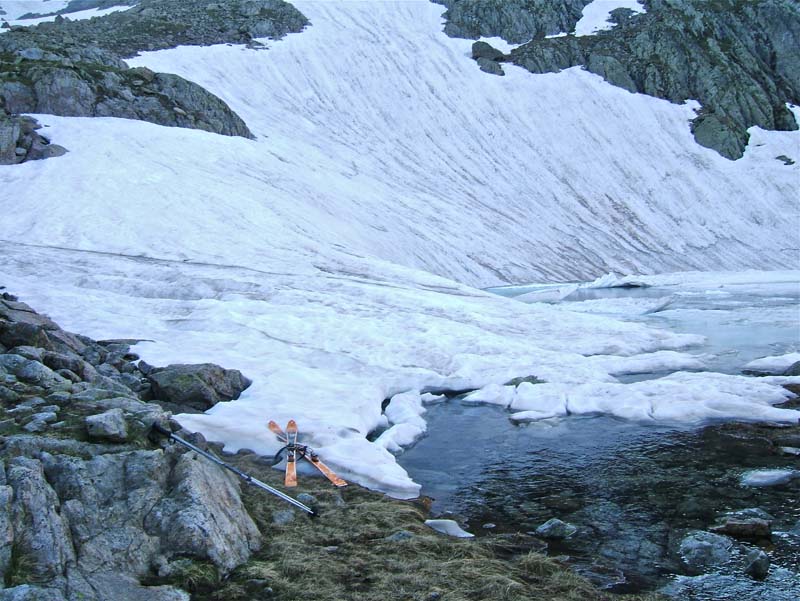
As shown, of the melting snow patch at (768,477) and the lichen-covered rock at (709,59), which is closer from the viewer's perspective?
the melting snow patch at (768,477)

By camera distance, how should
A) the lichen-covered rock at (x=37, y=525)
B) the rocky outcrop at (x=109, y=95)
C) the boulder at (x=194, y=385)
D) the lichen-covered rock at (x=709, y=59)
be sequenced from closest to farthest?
1. the lichen-covered rock at (x=37, y=525)
2. the boulder at (x=194, y=385)
3. the rocky outcrop at (x=109, y=95)
4. the lichen-covered rock at (x=709, y=59)

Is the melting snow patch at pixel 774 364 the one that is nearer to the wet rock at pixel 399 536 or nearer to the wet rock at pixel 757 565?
the wet rock at pixel 757 565

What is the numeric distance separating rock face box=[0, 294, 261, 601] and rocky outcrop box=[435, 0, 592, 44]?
7878 centimetres

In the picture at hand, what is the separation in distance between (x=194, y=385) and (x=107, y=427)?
6005 mm

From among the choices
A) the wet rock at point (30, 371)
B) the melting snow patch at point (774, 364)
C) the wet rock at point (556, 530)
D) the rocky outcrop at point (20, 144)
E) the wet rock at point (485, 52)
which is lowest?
the wet rock at point (556, 530)

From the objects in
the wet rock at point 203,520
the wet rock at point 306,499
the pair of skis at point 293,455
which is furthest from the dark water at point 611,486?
the wet rock at point 203,520

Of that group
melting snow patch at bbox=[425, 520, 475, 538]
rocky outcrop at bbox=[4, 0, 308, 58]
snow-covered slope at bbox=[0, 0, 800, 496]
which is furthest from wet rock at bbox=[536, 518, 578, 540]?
rocky outcrop at bbox=[4, 0, 308, 58]

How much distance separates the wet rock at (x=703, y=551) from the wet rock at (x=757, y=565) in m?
0.28

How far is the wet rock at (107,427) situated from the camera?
8.09 m

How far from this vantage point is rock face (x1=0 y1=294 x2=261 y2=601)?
6.12 m

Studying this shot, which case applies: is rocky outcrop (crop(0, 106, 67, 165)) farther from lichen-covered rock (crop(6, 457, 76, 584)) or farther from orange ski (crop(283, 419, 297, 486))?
lichen-covered rock (crop(6, 457, 76, 584))

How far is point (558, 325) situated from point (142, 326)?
49.3 ft

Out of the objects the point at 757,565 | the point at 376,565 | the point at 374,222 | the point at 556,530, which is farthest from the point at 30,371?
the point at 374,222

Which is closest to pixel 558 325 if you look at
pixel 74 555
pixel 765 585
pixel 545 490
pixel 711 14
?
pixel 545 490
